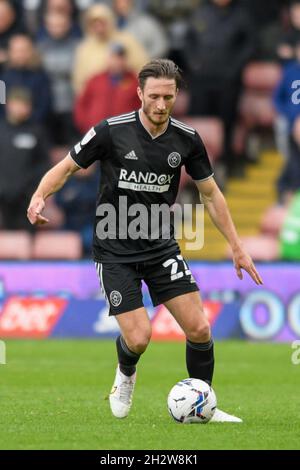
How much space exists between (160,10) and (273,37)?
1.84 meters

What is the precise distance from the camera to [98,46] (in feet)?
61.6

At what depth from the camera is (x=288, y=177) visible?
718 inches

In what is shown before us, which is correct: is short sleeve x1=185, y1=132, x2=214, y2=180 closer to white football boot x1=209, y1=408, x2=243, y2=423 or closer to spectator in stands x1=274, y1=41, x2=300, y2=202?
white football boot x1=209, y1=408, x2=243, y2=423

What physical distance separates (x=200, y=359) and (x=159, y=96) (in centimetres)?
191

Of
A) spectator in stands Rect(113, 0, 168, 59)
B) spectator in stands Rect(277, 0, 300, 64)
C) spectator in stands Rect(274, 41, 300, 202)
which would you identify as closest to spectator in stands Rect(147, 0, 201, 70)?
spectator in stands Rect(113, 0, 168, 59)

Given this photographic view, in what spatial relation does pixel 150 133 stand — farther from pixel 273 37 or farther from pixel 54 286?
pixel 273 37

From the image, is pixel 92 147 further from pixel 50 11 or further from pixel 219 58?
pixel 50 11

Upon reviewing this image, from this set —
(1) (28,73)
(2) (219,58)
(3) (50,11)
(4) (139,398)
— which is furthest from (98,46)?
(4) (139,398)

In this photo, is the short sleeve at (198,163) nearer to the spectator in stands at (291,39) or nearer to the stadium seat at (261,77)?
the spectator in stands at (291,39)

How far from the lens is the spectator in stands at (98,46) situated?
18.2 m

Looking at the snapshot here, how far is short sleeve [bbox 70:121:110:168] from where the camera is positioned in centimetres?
899

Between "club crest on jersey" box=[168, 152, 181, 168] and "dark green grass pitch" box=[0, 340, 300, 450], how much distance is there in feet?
5.90

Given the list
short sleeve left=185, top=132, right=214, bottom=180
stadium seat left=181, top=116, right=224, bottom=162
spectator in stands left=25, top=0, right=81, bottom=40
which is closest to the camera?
short sleeve left=185, top=132, right=214, bottom=180

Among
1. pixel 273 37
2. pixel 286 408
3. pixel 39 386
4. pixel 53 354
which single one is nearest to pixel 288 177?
pixel 273 37
